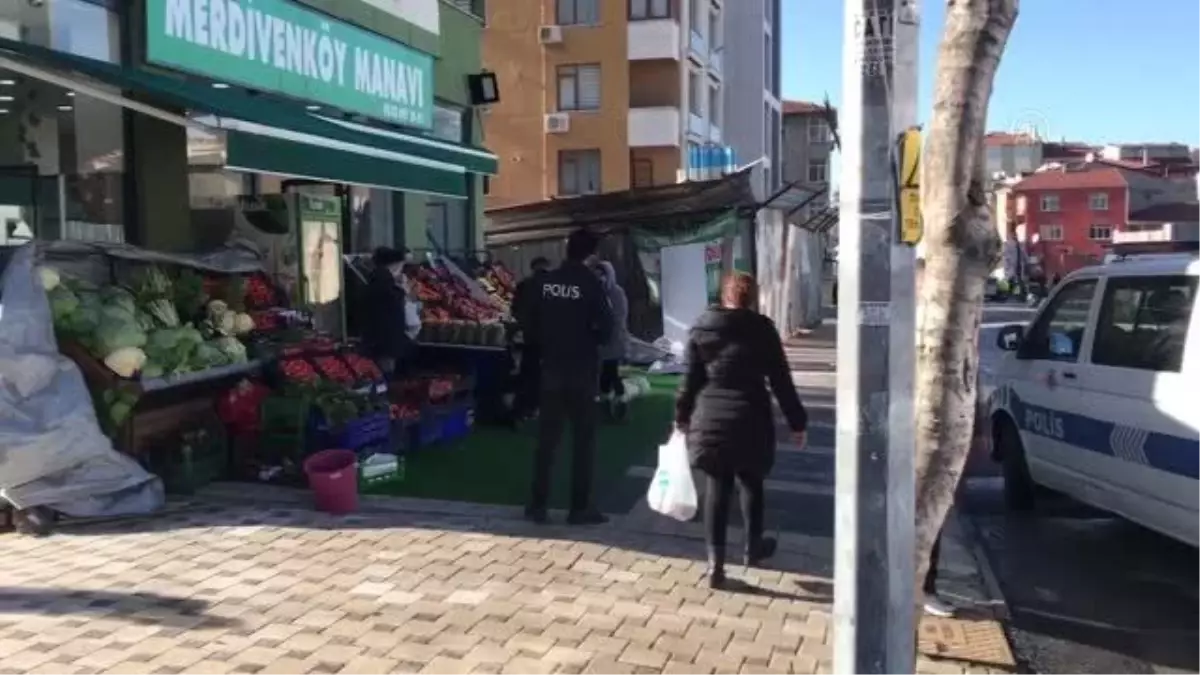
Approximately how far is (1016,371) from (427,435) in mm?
4815

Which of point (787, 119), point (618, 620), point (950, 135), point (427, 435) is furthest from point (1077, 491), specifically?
point (787, 119)

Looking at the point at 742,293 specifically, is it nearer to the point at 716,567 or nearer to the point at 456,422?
the point at 716,567

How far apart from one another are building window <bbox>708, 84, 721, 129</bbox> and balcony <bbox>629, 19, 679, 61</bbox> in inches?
236

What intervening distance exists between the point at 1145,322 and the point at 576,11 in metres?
33.2

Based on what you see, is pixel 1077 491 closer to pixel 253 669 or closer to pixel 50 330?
pixel 253 669

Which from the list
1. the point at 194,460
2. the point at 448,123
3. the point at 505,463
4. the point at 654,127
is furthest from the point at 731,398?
the point at 654,127

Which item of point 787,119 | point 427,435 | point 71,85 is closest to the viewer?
point 71,85

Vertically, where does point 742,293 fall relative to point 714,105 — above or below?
below

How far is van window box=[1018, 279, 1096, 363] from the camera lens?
795 centimetres

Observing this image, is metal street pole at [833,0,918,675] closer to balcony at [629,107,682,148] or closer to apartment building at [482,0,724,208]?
apartment building at [482,0,724,208]

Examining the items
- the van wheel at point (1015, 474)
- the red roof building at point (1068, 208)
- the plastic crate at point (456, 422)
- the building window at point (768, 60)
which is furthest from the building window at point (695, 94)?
the red roof building at point (1068, 208)

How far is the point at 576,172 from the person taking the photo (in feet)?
126

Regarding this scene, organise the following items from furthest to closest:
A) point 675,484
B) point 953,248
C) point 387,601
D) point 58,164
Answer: point 58,164 → point 675,484 → point 387,601 → point 953,248

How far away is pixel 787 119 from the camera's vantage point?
2793 inches
